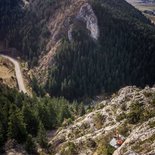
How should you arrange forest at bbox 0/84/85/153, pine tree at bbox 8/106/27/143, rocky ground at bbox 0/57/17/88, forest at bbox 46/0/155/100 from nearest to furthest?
forest at bbox 0/84/85/153 → pine tree at bbox 8/106/27/143 → rocky ground at bbox 0/57/17/88 → forest at bbox 46/0/155/100

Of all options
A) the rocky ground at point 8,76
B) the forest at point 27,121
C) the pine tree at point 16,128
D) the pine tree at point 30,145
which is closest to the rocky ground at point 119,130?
the pine tree at point 30,145

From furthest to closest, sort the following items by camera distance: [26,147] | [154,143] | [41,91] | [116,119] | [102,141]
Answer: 1. [41,91]
2. [26,147]
3. [116,119]
4. [102,141]
5. [154,143]

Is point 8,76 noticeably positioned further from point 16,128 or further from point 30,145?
point 30,145

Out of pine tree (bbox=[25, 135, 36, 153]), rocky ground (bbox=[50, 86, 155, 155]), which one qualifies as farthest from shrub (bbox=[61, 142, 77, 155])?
pine tree (bbox=[25, 135, 36, 153])

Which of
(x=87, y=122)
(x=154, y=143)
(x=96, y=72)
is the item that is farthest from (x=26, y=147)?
(x=96, y=72)

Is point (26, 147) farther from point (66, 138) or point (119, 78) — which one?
point (119, 78)

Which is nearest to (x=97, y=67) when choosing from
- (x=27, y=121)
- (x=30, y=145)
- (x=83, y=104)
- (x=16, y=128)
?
(x=83, y=104)

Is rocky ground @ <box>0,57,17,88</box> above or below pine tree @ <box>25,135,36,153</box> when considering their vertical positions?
below

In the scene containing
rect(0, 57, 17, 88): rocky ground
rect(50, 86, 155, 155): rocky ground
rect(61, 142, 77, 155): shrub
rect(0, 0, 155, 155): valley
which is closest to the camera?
rect(50, 86, 155, 155): rocky ground

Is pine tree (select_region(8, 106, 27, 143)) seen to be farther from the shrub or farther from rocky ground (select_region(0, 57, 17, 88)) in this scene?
rocky ground (select_region(0, 57, 17, 88))
